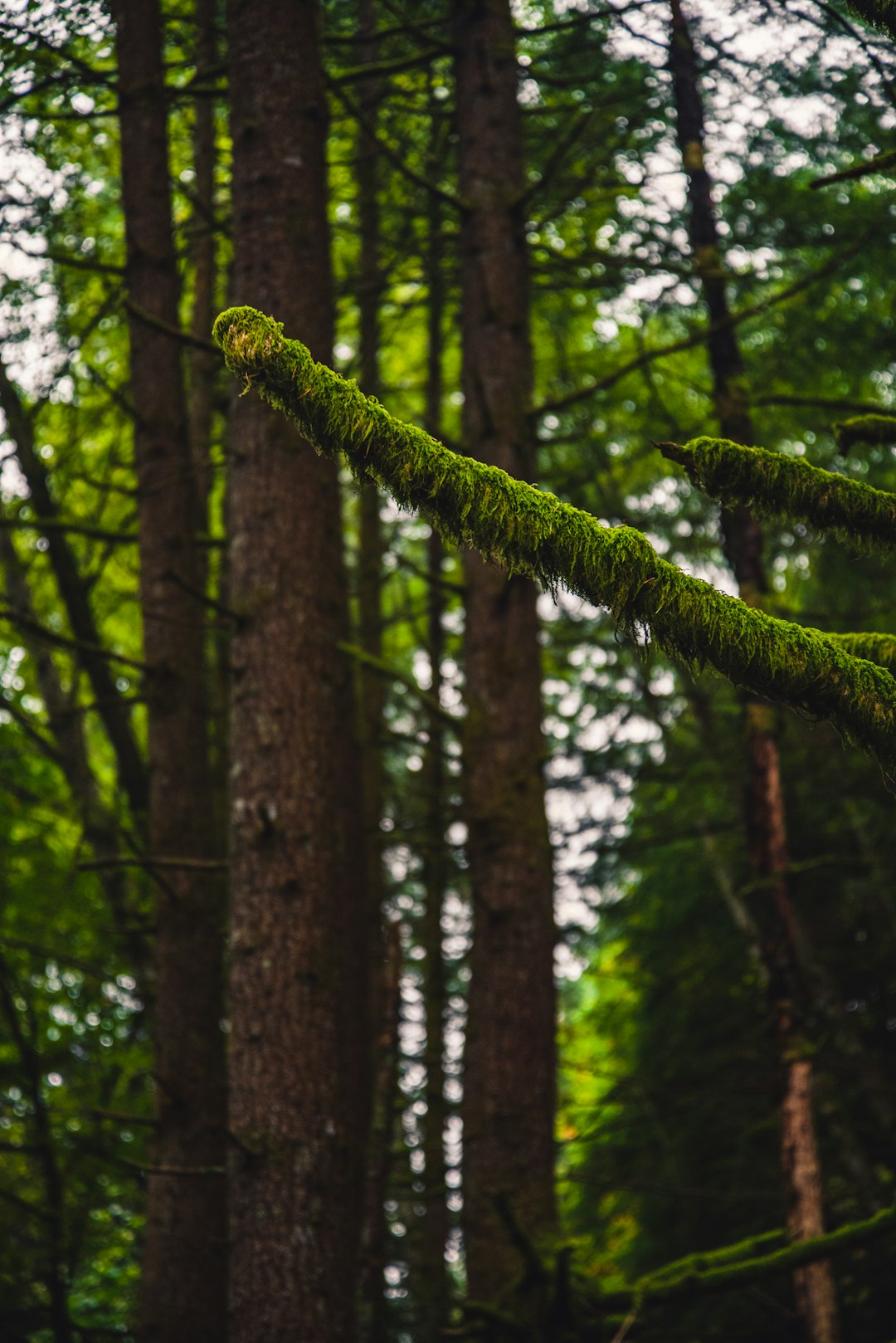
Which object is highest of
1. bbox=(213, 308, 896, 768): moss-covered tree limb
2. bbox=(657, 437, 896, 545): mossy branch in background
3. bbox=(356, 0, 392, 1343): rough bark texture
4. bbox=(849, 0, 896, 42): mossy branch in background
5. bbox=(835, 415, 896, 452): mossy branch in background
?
bbox=(356, 0, 392, 1343): rough bark texture

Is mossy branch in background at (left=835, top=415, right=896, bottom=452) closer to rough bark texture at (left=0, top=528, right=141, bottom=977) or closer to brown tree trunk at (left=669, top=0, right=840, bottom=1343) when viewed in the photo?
brown tree trunk at (left=669, top=0, right=840, bottom=1343)

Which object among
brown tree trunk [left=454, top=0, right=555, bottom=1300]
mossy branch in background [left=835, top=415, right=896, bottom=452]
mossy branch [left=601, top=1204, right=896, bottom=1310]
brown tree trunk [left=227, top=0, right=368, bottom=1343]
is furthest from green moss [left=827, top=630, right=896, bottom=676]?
brown tree trunk [left=454, top=0, right=555, bottom=1300]

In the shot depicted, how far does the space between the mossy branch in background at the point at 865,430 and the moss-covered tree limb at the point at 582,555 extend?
1047 millimetres

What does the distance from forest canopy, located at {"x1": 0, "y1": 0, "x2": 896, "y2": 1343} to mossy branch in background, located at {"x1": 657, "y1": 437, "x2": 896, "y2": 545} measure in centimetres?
1

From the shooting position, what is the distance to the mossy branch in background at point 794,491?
2.44 m

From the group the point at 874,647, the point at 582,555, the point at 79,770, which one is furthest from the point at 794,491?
the point at 79,770

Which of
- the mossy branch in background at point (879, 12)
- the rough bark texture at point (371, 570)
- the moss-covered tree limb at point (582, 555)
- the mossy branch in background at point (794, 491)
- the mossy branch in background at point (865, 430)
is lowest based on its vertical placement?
the moss-covered tree limb at point (582, 555)

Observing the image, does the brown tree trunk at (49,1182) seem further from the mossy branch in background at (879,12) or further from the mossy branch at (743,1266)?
the mossy branch in background at (879,12)

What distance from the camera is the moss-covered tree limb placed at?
2.00m

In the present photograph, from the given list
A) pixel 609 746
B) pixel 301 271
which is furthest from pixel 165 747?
pixel 609 746

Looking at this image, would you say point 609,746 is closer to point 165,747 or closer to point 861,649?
point 165,747

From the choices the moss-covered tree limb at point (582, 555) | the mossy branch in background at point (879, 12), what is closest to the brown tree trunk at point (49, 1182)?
the moss-covered tree limb at point (582, 555)

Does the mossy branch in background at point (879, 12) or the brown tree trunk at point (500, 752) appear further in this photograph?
the brown tree trunk at point (500, 752)

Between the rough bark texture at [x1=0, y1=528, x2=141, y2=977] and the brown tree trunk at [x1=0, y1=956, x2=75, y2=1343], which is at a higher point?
the rough bark texture at [x1=0, y1=528, x2=141, y2=977]
